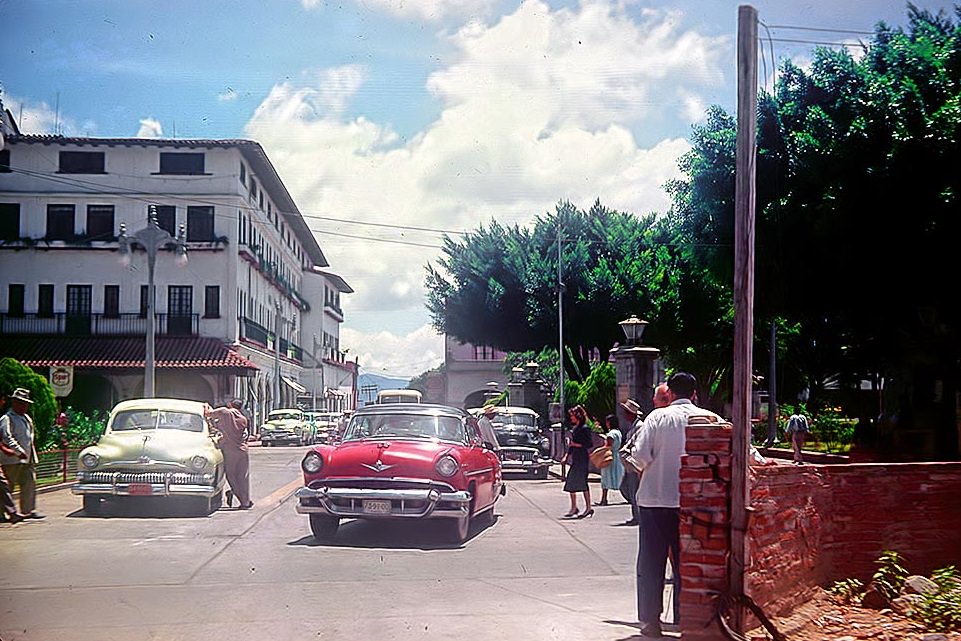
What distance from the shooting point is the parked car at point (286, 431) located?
147 ft

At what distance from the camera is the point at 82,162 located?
38312 millimetres

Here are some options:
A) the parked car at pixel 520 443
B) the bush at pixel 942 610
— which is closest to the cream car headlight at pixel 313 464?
the bush at pixel 942 610

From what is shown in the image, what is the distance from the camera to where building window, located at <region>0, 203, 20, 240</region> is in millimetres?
35375

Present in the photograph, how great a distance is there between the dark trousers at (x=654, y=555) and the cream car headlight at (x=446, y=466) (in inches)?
199

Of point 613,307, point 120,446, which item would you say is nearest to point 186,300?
point 613,307

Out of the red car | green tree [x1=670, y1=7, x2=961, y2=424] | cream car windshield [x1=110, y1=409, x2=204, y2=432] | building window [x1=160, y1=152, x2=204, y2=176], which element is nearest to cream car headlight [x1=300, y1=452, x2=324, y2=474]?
the red car

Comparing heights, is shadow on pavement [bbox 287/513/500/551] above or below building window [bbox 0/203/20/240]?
below

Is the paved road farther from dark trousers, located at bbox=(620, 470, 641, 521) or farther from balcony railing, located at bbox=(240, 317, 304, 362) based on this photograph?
balcony railing, located at bbox=(240, 317, 304, 362)

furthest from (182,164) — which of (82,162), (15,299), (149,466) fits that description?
(149,466)

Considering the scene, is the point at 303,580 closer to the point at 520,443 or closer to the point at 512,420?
the point at 520,443

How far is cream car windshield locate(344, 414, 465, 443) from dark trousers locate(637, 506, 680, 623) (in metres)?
6.25

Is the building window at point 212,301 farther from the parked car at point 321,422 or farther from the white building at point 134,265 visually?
the parked car at point 321,422

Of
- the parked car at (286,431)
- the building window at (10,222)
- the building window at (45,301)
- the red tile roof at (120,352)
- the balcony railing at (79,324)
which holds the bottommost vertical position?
the parked car at (286,431)

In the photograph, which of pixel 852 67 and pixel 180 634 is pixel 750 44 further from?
pixel 852 67
